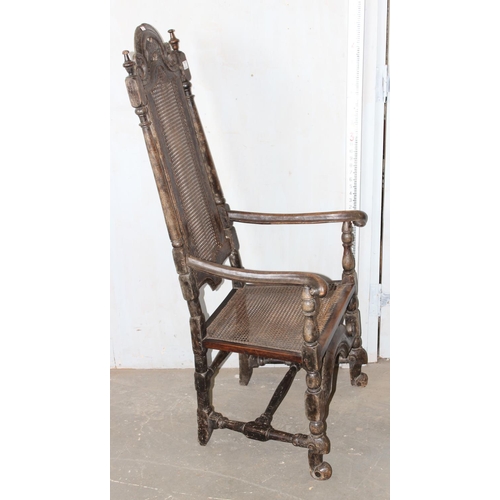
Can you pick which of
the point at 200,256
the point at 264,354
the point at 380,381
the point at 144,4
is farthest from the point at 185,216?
the point at 380,381

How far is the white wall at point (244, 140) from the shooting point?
7.63ft

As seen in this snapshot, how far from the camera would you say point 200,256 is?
217cm

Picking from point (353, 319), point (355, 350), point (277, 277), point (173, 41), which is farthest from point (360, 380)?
point (173, 41)

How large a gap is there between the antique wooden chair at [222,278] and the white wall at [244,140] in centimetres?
20

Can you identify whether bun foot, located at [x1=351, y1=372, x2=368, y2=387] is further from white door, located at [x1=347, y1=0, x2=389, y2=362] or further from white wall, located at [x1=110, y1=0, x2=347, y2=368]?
white wall, located at [x1=110, y1=0, x2=347, y2=368]

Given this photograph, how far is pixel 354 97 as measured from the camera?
2.38 meters

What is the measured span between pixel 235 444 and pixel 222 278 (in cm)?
69

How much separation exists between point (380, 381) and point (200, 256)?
1107 millimetres

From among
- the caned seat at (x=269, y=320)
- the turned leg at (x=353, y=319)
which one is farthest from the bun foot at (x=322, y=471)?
the turned leg at (x=353, y=319)

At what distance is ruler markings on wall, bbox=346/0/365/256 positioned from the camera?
2291mm

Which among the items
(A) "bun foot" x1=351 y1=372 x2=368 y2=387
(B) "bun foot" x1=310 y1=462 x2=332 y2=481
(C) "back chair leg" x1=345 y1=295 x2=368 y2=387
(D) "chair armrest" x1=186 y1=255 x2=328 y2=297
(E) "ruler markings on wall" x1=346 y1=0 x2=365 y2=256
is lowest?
(B) "bun foot" x1=310 y1=462 x2=332 y2=481

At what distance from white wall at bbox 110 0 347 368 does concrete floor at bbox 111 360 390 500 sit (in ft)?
0.94

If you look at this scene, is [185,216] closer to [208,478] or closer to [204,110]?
[204,110]

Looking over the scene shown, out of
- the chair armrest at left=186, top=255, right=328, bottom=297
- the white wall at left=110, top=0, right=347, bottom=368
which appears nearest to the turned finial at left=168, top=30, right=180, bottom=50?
the white wall at left=110, top=0, right=347, bottom=368
